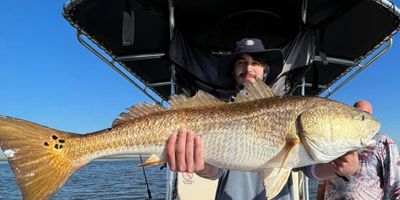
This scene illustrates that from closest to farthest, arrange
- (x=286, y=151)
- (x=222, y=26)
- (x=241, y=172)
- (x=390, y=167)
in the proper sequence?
(x=286, y=151) < (x=241, y=172) < (x=390, y=167) < (x=222, y=26)

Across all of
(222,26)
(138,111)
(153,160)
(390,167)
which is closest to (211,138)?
(153,160)

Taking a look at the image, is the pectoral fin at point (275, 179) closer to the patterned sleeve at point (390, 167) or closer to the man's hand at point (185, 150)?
the man's hand at point (185, 150)

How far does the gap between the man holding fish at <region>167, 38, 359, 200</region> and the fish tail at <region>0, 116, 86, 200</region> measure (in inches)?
26.5

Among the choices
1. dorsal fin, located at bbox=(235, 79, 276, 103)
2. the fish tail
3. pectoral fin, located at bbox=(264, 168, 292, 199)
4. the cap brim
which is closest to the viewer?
the fish tail

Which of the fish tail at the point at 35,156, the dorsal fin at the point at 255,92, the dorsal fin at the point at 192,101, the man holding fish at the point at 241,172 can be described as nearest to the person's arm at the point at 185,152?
the man holding fish at the point at 241,172

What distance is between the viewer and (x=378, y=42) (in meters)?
7.08

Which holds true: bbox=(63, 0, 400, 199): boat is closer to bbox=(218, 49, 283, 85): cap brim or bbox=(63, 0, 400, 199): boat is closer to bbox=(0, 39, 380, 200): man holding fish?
bbox=(218, 49, 283, 85): cap brim

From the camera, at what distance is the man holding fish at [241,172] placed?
10.4ft

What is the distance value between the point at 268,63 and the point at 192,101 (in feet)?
6.91

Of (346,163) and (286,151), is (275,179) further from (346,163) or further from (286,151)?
(346,163)

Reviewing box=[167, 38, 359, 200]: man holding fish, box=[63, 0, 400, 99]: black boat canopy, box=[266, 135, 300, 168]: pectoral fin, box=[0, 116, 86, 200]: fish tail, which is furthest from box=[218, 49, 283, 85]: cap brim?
box=[0, 116, 86, 200]: fish tail

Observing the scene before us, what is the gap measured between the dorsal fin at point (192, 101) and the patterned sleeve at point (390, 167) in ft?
9.93

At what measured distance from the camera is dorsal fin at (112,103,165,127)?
10.6ft

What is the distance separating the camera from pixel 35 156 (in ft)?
10.2
